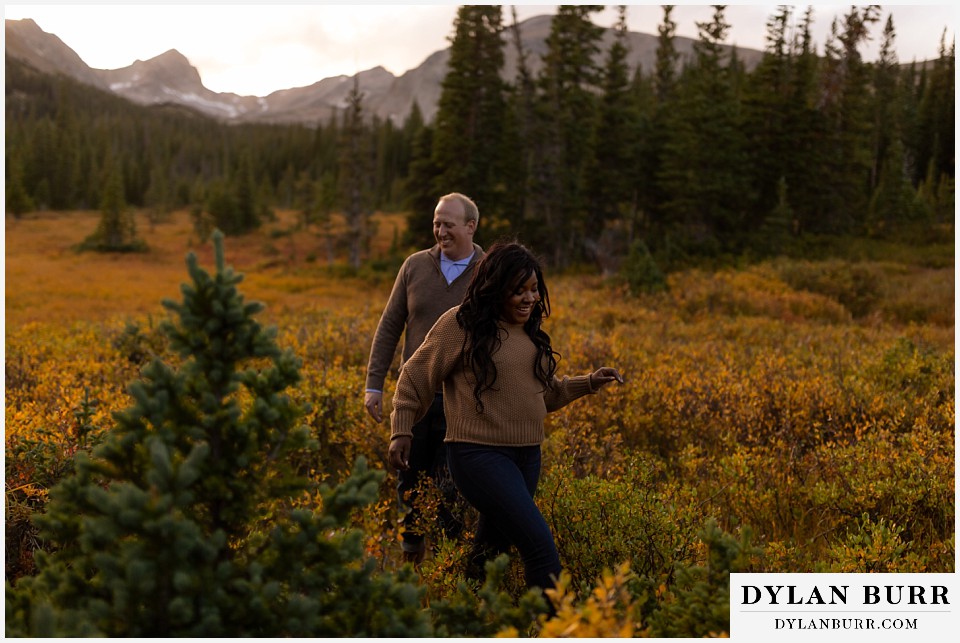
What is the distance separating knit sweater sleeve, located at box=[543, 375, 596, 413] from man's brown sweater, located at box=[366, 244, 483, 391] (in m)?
0.94

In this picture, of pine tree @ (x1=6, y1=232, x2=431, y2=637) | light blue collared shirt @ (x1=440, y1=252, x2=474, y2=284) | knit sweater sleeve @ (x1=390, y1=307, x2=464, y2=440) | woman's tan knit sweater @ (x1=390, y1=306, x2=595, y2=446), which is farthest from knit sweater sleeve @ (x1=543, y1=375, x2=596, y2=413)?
pine tree @ (x1=6, y1=232, x2=431, y2=637)

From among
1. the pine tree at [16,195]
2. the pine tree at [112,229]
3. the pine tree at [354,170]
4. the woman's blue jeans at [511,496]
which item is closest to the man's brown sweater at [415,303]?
the woman's blue jeans at [511,496]

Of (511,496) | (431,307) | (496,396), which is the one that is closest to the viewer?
(511,496)

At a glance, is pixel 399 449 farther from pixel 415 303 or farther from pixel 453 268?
pixel 453 268

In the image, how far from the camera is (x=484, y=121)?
105 ft

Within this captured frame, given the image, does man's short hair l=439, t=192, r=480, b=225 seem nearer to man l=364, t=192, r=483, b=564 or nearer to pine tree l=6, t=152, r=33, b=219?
man l=364, t=192, r=483, b=564

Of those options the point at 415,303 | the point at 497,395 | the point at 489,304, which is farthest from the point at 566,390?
the point at 415,303

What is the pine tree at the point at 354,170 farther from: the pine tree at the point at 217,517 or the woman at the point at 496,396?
the pine tree at the point at 217,517

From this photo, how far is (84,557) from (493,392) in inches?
72.1

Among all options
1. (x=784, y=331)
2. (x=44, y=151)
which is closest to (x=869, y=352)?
(x=784, y=331)

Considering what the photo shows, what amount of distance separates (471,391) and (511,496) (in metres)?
0.55

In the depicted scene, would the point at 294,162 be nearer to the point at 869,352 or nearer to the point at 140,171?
the point at 140,171

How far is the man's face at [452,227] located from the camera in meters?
4.19

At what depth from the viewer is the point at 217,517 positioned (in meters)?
2.42
